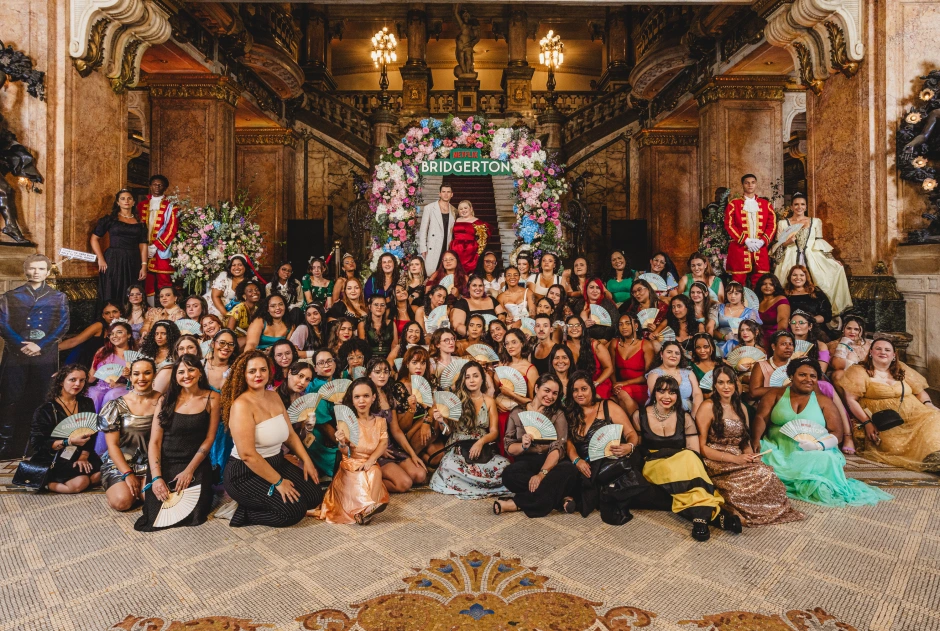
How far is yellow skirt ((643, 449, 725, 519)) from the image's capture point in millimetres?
3562

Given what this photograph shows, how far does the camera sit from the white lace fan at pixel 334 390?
4.33m

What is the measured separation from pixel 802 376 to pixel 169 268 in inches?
281

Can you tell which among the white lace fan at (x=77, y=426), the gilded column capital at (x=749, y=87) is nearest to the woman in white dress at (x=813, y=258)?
the gilded column capital at (x=749, y=87)

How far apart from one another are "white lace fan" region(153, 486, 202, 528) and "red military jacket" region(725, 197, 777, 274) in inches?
271

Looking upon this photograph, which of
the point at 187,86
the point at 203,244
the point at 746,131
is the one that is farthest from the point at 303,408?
the point at 746,131

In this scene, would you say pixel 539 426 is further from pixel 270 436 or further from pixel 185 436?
pixel 185 436

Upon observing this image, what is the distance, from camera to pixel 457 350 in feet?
18.1

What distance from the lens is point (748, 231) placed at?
293 inches

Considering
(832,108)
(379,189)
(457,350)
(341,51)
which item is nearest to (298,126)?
(379,189)

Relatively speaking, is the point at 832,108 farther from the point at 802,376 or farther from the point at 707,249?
the point at 802,376

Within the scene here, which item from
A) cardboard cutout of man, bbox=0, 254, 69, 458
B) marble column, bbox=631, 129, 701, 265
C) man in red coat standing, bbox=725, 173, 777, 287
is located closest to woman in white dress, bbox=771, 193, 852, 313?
man in red coat standing, bbox=725, 173, 777, 287

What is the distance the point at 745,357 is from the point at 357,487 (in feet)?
11.8

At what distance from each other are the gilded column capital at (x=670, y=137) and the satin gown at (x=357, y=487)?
11.0 meters

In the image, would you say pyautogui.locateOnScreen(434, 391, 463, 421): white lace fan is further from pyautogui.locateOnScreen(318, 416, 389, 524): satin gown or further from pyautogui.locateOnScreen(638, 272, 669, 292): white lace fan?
pyautogui.locateOnScreen(638, 272, 669, 292): white lace fan
